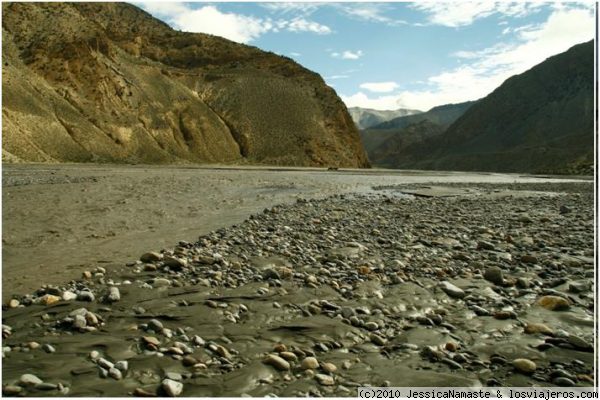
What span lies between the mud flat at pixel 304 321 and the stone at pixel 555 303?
0.07ft

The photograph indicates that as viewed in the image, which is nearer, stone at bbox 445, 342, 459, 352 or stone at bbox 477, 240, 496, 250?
stone at bbox 445, 342, 459, 352

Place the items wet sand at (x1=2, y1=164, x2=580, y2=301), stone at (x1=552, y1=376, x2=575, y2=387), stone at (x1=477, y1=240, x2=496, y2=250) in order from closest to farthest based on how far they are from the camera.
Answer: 1. stone at (x1=552, y1=376, x2=575, y2=387)
2. wet sand at (x1=2, y1=164, x2=580, y2=301)
3. stone at (x1=477, y1=240, x2=496, y2=250)

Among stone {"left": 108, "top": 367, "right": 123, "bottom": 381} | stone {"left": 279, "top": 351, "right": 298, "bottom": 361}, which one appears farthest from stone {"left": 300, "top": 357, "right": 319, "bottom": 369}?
stone {"left": 108, "top": 367, "right": 123, "bottom": 381}

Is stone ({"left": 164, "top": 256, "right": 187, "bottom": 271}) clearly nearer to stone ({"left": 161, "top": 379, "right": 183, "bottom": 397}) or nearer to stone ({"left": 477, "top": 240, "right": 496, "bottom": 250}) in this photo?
stone ({"left": 161, "top": 379, "right": 183, "bottom": 397})

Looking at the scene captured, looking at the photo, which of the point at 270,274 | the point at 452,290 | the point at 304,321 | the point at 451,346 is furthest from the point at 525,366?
the point at 270,274

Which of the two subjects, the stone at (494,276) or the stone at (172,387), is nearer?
the stone at (172,387)

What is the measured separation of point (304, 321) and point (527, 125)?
150 m

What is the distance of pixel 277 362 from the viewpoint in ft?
13.2

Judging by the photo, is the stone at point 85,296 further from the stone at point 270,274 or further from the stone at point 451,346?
the stone at point 451,346

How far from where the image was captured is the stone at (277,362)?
400 centimetres

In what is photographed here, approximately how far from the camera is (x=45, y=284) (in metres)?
5.94

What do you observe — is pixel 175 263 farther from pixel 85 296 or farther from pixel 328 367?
pixel 328 367

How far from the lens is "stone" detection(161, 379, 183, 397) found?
3471 millimetres

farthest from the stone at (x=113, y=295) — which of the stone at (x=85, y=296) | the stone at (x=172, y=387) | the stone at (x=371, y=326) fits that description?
the stone at (x=371, y=326)
